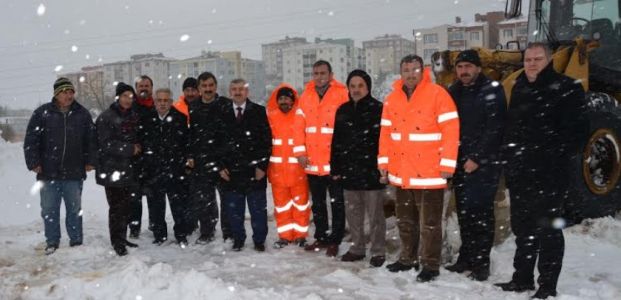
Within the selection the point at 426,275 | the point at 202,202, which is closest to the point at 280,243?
the point at 202,202

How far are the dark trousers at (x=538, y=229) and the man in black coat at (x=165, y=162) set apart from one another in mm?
3758

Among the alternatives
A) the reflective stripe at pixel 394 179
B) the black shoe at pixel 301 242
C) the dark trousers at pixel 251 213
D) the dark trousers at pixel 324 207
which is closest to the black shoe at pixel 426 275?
the reflective stripe at pixel 394 179

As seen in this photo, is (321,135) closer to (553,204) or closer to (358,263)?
(358,263)

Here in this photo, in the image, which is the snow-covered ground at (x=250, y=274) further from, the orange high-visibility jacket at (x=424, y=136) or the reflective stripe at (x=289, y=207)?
the orange high-visibility jacket at (x=424, y=136)

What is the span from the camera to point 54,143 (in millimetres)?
5977

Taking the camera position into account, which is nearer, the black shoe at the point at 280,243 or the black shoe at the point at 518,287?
the black shoe at the point at 518,287

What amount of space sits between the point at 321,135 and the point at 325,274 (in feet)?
5.05

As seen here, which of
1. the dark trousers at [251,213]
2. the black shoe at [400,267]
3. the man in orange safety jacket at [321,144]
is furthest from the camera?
the dark trousers at [251,213]

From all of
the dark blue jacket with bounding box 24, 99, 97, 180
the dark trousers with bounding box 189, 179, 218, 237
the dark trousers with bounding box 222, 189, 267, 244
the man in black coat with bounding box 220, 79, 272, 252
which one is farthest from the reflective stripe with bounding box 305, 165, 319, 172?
the dark blue jacket with bounding box 24, 99, 97, 180

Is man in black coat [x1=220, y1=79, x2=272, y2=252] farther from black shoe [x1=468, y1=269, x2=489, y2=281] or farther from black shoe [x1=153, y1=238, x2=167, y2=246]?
black shoe [x1=468, y1=269, x2=489, y2=281]

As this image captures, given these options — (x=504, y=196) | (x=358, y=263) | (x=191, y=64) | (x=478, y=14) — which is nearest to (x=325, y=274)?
(x=358, y=263)

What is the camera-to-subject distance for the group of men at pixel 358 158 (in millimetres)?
4145

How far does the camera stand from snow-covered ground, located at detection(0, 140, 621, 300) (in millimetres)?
4359

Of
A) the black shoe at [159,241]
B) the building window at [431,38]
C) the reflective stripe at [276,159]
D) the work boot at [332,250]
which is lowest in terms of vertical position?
the black shoe at [159,241]
